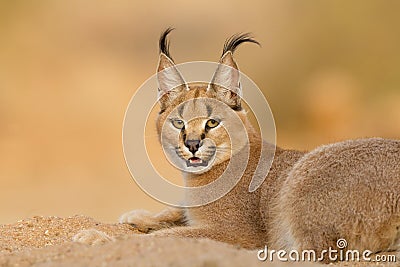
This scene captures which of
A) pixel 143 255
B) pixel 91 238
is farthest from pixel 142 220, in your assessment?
pixel 143 255

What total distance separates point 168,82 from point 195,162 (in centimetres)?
78

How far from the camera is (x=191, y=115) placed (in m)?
5.88

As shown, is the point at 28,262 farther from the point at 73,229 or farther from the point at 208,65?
the point at 208,65

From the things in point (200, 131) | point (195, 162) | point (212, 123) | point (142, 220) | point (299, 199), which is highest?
point (212, 123)

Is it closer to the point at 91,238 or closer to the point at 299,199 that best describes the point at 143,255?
the point at 91,238

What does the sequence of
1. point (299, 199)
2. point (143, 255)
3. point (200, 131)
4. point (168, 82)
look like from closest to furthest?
point (143, 255) < point (299, 199) < point (200, 131) < point (168, 82)

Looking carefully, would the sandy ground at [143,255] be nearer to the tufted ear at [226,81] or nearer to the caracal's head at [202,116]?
the caracal's head at [202,116]

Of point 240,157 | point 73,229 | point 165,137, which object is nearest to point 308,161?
point 240,157

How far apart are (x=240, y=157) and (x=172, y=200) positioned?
838mm

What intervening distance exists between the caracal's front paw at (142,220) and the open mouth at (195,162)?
29.2 inches

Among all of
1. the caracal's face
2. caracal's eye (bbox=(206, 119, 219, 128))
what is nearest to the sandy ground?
the caracal's face

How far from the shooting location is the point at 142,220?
648 cm

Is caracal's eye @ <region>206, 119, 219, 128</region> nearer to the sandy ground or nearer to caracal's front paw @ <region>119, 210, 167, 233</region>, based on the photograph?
caracal's front paw @ <region>119, 210, 167, 233</region>

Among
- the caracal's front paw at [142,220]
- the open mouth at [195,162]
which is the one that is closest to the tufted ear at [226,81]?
the open mouth at [195,162]
